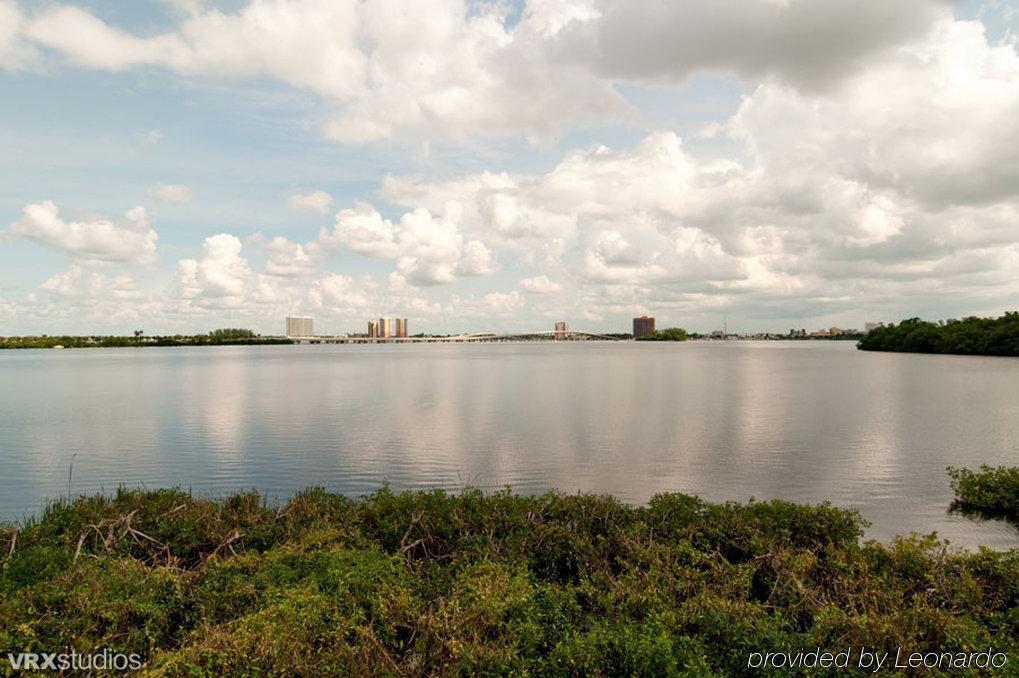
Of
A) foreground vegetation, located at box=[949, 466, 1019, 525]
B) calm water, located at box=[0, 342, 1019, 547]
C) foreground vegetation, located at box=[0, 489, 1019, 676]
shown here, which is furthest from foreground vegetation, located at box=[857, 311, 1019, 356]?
foreground vegetation, located at box=[0, 489, 1019, 676]

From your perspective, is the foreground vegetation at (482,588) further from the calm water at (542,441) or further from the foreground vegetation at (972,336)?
the foreground vegetation at (972,336)

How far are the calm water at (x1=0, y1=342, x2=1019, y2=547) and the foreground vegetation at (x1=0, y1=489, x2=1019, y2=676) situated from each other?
407 inches

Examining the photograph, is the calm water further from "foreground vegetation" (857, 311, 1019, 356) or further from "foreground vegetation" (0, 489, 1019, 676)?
"foreground vegetation" (857, 311, 1019, 356)

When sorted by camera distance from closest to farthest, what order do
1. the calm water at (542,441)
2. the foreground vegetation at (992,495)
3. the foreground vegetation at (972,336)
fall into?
1. the foreground vegetation at (992,495)
2. the calm water at (542,441)
3. the foreground vegetation at (972,336)

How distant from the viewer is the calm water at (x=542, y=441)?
28438 millimetres

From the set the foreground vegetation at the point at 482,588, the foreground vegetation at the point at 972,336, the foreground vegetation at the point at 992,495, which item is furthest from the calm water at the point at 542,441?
the foreground vegetation at the point at 972,336

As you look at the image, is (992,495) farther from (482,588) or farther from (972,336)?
(972,336)

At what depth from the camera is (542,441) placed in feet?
131

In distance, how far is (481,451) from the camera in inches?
1433

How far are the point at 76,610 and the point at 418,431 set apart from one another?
34.1 meters

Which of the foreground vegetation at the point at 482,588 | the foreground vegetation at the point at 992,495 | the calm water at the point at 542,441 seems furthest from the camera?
the calm water at the point at 542,441

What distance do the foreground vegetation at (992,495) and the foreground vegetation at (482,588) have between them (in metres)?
12.6

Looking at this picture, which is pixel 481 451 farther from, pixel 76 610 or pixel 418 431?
pixel 76 610

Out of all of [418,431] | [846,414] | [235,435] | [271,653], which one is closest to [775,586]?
[271,653]
